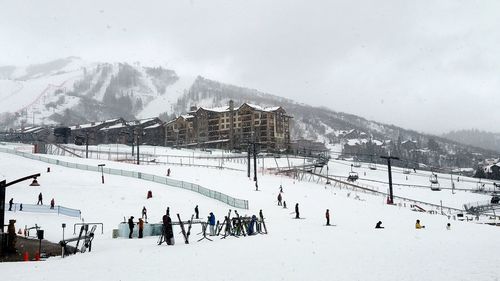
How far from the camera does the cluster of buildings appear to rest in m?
135

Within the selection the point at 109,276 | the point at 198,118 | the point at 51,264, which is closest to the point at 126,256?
the point at 51,264

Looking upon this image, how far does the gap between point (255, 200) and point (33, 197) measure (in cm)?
2143

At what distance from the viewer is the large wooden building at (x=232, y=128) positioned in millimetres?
135500

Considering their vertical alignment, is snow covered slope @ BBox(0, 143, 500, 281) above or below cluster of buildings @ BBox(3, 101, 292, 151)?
below

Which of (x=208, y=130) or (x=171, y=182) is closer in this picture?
(x=171, y=182)

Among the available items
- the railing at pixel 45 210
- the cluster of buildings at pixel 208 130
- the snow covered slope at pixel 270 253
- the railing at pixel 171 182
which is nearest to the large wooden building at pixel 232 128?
the cluster of buildings at pixel 208 130

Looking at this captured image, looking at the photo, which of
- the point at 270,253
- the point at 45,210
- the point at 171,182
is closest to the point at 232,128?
the point at 171,182

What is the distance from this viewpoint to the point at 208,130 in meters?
147

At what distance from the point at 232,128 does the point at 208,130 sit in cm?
1049

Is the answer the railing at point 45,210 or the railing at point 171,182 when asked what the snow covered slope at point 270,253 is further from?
the railing at point 171,182

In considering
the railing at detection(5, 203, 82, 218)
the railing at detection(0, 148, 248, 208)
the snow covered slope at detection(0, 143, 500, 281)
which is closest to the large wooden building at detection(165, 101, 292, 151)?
the railing at detection(0, 148, 248, 208)

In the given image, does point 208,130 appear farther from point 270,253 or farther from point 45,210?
point 270,253

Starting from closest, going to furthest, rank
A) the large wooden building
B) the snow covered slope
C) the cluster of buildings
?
the snow covered slope < the cluster of buildings < the large wooden building

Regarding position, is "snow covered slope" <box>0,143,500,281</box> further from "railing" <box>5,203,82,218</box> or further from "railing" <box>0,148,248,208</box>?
"railing" <box>0,148,248,208</box>
